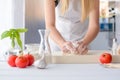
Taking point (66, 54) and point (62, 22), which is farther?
point (62, 22)

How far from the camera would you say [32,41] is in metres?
1.57

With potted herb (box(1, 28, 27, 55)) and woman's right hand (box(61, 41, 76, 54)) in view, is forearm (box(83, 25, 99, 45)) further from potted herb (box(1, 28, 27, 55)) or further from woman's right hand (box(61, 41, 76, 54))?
potted herb (box(1, 28, 27, 55))

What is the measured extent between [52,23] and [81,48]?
23 centimetres

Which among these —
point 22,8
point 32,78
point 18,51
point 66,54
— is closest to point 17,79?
point 32,78

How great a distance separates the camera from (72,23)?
1630 millimetres

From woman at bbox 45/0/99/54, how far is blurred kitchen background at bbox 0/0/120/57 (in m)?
0.04

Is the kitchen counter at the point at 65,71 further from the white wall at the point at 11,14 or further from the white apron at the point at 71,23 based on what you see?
the white wall at the point at 11,14

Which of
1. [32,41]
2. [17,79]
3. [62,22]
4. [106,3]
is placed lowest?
[17,79]

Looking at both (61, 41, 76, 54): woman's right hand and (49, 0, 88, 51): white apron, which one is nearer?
(61, 41, 76, 54): woman's right hand

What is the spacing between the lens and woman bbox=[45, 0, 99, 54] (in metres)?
1.50

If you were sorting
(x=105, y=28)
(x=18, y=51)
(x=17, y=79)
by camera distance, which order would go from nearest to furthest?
(x=17, y=79) → (x=18, y=51) → (x=105, y=28)

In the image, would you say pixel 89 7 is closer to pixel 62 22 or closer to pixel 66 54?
pixel 62 22

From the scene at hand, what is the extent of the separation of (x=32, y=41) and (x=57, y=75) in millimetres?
479

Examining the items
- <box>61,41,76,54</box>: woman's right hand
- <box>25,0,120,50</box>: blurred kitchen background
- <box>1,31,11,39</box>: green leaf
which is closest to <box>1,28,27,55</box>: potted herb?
<box>1,31,11,39</box>: green leaf
